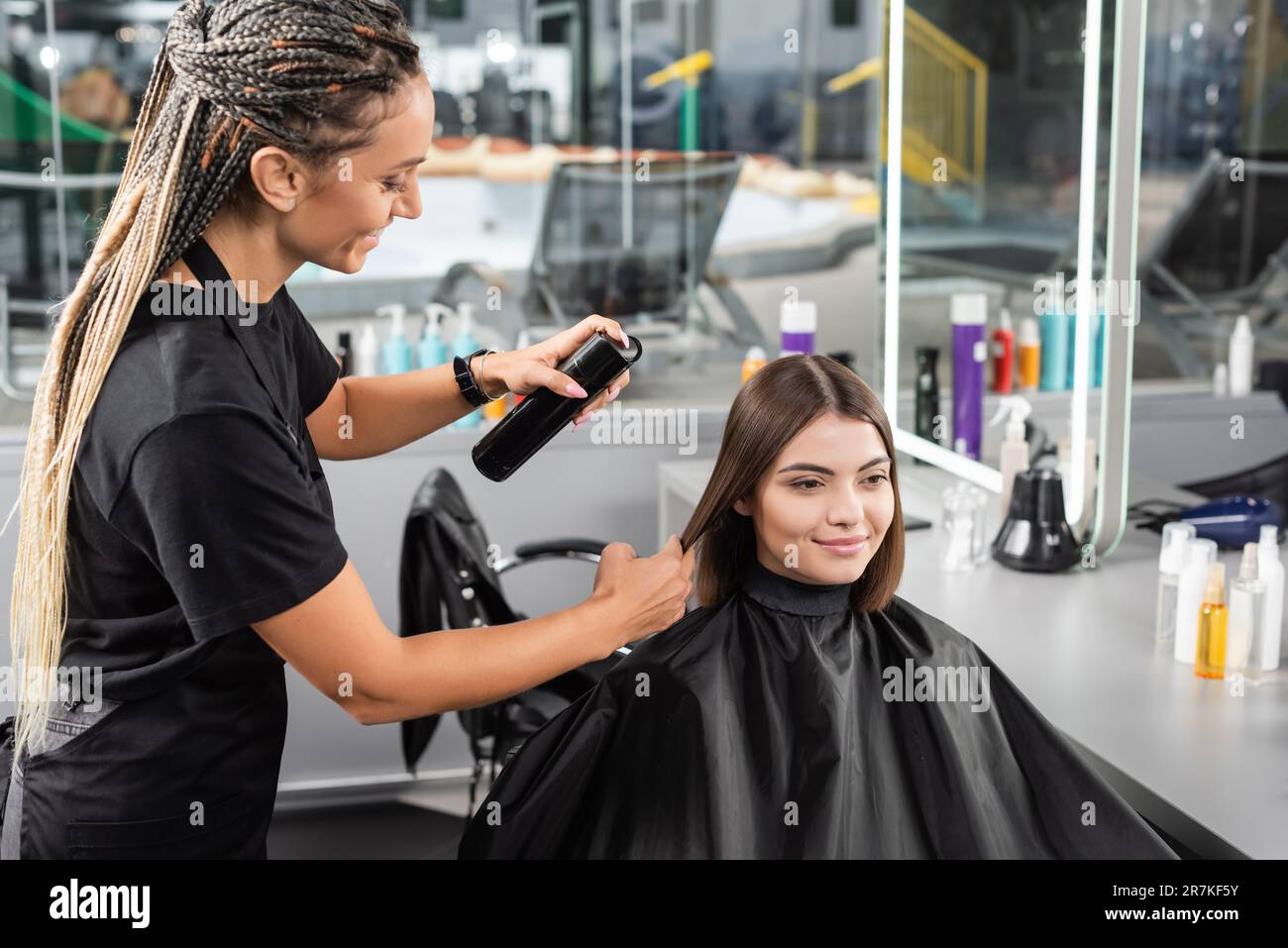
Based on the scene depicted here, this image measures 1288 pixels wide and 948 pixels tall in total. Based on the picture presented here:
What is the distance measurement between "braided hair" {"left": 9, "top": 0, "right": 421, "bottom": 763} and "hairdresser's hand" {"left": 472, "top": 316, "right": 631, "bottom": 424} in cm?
40

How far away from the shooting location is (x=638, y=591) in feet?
4.21

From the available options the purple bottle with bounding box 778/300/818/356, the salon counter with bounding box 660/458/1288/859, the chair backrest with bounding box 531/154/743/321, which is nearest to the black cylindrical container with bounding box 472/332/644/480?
the salon counter with bounding box 660/458/1288/859

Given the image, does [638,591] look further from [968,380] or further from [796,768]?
[968,380]

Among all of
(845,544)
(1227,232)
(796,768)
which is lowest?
(796,768)

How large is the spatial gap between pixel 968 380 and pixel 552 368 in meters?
1.35

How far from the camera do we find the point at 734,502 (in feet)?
5.29

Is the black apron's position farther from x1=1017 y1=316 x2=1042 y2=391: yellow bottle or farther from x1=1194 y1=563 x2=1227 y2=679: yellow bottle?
x1=1017 y1=316 x2=1042 y2=391: yellow bottle

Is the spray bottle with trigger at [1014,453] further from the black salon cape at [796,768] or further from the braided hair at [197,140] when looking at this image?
the braided hair at [197,140]

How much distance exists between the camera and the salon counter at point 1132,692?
1419 millimetres

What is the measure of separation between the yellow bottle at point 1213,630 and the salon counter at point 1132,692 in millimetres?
26

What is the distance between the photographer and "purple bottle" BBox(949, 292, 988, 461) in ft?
8.68

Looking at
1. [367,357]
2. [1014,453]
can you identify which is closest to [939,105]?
[1014,453]

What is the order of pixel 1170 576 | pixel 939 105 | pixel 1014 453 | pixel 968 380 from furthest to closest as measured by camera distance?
pixel 939 105 → pixel 968 380 → pixel 1014 453 → pixel 1170 576

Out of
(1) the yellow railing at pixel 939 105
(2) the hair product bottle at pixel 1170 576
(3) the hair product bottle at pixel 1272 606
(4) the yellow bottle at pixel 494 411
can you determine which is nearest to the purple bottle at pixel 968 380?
(1) the yellow railing at pixel 939 105
